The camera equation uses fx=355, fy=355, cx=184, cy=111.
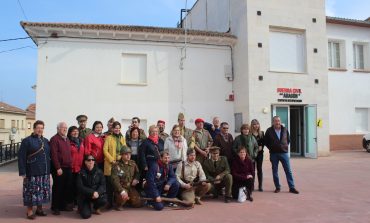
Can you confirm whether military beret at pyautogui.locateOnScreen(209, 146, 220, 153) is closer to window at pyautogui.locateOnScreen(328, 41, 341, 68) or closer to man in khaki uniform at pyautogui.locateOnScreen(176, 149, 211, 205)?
man in khaki uniform at pyautogui.locateOnScreen(176, 149, 211, 205)

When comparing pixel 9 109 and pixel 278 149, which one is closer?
pixel 278 149

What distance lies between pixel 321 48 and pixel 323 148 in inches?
194

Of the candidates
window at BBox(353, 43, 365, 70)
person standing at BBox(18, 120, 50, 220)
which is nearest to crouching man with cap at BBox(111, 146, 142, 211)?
person standing at BBox(18, 120, 50, 220)

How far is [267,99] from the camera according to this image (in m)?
16.4

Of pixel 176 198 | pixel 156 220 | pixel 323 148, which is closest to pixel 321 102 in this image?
pixel 323 148

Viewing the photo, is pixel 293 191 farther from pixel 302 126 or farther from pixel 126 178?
pixel 302 126

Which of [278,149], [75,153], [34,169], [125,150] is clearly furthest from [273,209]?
[34,169]

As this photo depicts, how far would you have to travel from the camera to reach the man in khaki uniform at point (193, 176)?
760 centimetres

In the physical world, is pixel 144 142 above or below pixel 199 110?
below

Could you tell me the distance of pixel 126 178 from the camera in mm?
7172

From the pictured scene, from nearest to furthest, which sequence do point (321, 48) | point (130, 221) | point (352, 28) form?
point (130, 221) → point (321, 48) → point (352, 28)

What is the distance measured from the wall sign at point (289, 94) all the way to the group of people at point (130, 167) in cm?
829

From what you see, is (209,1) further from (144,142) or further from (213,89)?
(144,142)

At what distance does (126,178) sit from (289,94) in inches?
456
